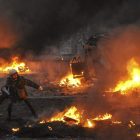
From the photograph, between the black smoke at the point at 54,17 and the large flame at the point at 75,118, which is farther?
the black smoke at the point at 54,17

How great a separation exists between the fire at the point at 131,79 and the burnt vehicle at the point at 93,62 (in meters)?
1.50

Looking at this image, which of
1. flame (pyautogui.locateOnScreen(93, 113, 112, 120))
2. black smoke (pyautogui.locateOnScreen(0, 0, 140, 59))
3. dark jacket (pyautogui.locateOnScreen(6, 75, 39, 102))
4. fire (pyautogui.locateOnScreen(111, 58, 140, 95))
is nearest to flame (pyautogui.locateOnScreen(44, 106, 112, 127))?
flame (pyautogui.locateOnScreen(93, 113, 112, 120))

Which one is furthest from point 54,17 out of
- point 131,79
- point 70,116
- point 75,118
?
point 75,118

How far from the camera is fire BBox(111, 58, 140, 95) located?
925cm

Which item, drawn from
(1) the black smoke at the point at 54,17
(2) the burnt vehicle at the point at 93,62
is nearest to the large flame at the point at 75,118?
(2) the burnt vehicle at the point at 93,62

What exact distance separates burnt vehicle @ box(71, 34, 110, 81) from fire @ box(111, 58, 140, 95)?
1.50 m

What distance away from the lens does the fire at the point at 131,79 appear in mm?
9252

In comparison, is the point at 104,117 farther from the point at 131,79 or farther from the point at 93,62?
the point at 93,62

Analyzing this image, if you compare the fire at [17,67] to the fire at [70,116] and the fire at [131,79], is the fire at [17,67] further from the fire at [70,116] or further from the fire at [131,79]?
the fire at [70,116]

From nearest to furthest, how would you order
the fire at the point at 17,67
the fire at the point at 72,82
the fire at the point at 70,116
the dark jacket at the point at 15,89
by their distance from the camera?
the fire at the point at 70,116 < the dark jacket at the point at 15,89 < the fire at the point at 72,82 < the fire at the point at 17,67

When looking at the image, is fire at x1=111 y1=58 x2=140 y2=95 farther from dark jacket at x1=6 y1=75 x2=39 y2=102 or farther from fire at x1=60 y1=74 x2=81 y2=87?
dark jacket at x1=6 y1=75 x2=39 y2=102

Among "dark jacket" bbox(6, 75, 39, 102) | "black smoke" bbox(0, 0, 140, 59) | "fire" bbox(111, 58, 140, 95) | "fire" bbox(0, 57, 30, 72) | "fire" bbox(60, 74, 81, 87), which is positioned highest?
"black smoke" bbox(0, 0, 140, 59)

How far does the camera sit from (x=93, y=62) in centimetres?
1249

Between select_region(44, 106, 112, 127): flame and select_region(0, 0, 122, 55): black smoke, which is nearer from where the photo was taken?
select_region(44, 106, 112, 127): flame
